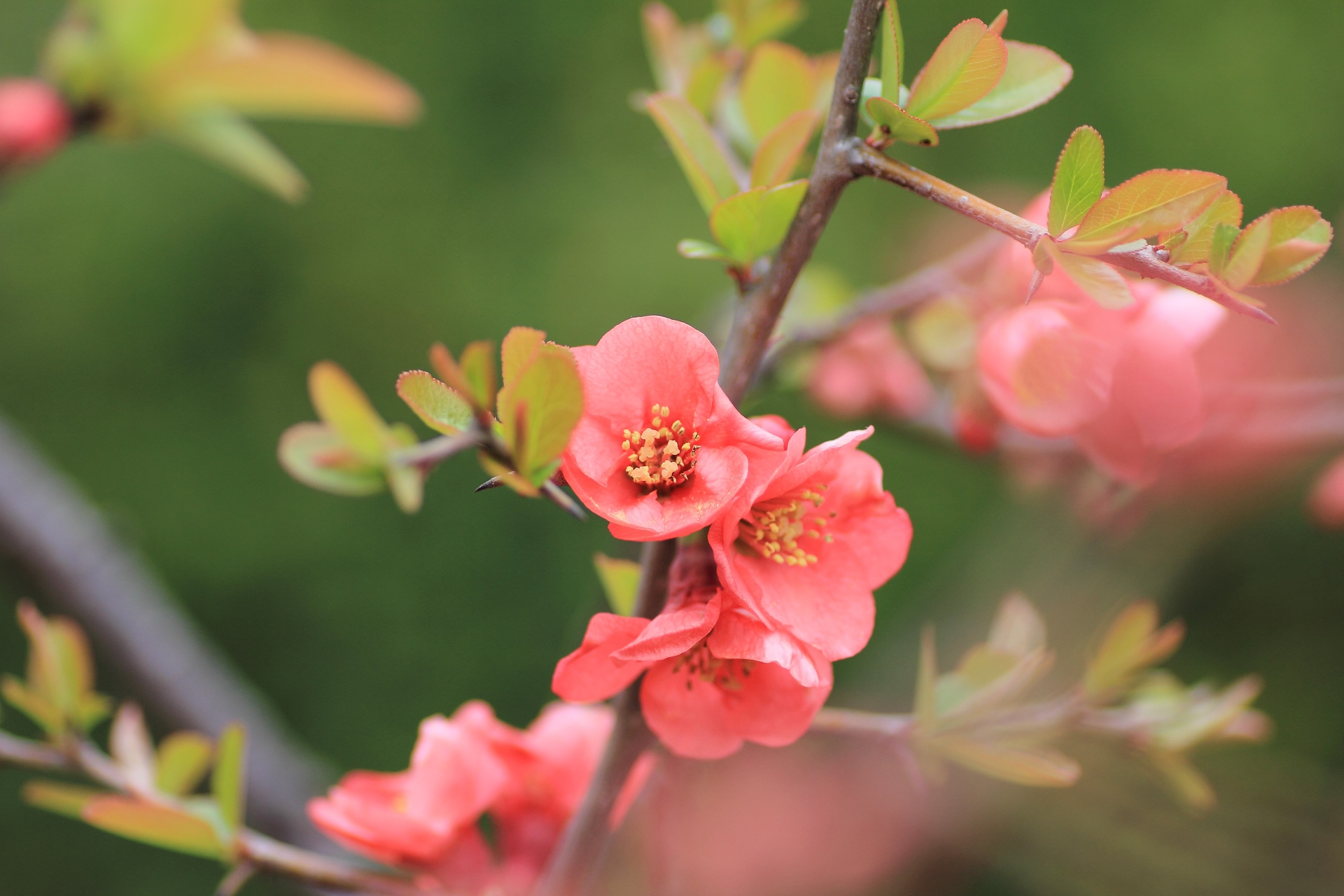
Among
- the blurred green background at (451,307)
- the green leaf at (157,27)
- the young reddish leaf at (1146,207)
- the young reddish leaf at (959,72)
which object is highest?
the green leaf at (157,27)

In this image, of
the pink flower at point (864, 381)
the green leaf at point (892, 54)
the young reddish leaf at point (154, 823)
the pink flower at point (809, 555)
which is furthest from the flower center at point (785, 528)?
the pink flower at point (864, 381)

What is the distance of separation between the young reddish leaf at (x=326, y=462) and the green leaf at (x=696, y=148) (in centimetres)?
12

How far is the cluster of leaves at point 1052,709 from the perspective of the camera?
0.29 m

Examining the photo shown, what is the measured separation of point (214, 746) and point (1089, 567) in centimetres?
90

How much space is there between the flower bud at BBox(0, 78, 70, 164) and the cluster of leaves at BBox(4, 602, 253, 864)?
0.20 meters

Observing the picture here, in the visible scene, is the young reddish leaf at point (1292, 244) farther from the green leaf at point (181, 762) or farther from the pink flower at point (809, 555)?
the green leaf at point (181, 762)

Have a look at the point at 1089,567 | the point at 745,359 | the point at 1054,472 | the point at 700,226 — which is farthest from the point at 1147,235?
the point at 700,226

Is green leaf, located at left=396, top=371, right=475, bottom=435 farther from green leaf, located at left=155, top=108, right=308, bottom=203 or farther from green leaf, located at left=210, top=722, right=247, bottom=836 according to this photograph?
green leaf, located at left=210, top=722, right=247, bottom=836

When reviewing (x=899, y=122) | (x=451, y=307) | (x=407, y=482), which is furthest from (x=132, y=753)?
(x=451, y=307)

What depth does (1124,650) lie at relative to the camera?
1.07ft

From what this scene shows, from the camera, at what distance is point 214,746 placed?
342 millimetres

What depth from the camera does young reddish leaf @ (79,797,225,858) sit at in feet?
0.88

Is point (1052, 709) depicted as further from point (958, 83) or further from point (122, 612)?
point (122, 612)

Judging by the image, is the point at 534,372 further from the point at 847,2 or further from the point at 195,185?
the point at 847,2
